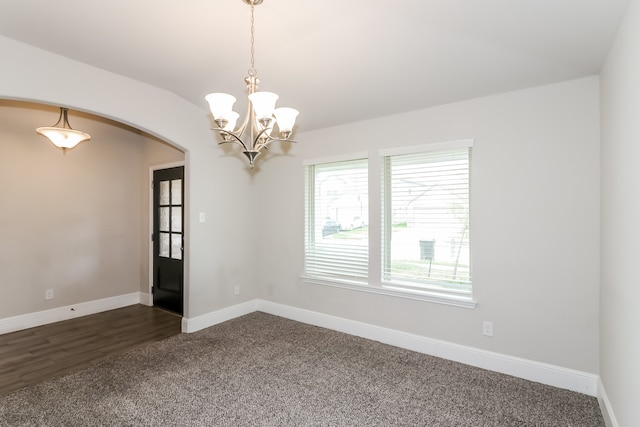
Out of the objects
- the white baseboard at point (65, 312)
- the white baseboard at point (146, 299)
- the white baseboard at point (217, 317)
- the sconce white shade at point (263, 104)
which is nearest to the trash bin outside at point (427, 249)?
the sconce white shade at point (263, 104)

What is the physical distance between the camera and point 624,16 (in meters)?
1.83

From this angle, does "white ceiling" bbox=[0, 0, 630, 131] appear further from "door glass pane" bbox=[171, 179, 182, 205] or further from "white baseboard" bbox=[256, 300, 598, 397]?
"white baseboard" bbox=[256, 300, 598, 397]

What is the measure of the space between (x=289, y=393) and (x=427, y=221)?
79.7 inches

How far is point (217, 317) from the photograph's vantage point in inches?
165

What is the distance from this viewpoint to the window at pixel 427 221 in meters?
3.15

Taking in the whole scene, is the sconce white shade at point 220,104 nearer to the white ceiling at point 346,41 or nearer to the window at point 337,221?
the white ceiling at point 346,41

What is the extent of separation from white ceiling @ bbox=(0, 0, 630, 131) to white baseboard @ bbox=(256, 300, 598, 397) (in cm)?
233

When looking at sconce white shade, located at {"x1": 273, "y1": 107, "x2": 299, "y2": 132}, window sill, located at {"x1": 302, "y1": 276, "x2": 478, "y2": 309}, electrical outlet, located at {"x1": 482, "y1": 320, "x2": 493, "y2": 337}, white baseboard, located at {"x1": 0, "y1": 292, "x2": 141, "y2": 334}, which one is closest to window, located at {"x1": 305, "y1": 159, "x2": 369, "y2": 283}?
window sill, located at {"x1": 302, "y1": 276, "x2": 478, "y2": 309}

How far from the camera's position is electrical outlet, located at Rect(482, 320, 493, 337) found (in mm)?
2955

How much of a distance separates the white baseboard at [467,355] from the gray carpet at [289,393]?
0.29 ft

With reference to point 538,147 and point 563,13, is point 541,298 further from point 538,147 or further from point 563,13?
point 563,13

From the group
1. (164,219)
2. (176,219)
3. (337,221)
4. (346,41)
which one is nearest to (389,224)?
(337,221)

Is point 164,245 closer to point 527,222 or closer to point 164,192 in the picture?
Answer: point 164,192

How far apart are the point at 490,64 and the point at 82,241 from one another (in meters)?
5.26
